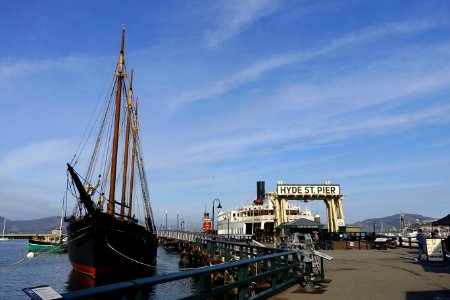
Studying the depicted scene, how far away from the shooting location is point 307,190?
41.9 metres

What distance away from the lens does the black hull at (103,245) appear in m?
25.4

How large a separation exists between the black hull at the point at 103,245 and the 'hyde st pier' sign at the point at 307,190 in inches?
667

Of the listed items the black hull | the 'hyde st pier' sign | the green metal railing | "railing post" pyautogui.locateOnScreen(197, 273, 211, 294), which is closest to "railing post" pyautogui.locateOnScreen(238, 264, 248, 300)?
the green metal railing

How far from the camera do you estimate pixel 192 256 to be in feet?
128

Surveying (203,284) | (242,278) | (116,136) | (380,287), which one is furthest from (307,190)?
(203,284)

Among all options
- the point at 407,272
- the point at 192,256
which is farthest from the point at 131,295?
the point at 192,256

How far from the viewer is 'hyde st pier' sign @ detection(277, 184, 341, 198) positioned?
41156 millimetres

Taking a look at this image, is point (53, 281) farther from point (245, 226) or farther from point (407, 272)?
point (245, 226)

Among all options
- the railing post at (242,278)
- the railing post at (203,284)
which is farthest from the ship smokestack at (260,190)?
the railing post at (203,284)

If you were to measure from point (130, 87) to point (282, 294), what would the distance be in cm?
4179

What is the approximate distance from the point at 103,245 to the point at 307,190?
23.7m

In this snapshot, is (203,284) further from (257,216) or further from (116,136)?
(257,216)

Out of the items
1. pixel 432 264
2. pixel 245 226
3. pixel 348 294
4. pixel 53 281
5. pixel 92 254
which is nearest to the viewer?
pixel 348 294

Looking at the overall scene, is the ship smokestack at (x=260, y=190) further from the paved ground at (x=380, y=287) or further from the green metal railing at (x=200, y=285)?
the green metal railing at (x=200, y=285)
